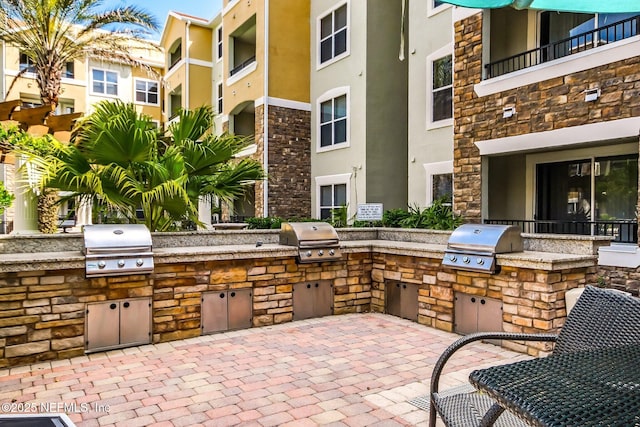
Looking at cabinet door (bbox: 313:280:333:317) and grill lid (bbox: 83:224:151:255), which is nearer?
grill lid (bbox: 83:224:151:255)

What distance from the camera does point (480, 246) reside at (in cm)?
520

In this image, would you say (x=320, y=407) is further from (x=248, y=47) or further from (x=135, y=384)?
(x=248, y=47)

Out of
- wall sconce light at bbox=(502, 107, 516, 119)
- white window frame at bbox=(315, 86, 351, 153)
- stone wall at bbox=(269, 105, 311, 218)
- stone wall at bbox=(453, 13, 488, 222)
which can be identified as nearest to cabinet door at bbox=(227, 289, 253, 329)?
stone wall at bbox=(453, 13, 488, 222)

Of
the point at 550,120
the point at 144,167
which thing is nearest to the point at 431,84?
the point at 550,120

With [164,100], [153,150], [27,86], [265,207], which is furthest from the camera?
[164,100]

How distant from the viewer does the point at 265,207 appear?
14.8 metres

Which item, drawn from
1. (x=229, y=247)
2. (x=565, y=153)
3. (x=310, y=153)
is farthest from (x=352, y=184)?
(x=229, y=247)

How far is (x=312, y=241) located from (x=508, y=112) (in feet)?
17.3

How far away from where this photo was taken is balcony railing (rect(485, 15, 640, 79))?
7816mm

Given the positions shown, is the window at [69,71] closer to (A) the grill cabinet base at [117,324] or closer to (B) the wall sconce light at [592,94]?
(A) the grill cabinet base at [117,324]

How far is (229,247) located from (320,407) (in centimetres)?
289

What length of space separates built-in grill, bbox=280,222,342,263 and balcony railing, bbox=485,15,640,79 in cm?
548

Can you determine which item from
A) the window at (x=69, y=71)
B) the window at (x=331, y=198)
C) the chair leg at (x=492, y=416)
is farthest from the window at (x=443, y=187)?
the window at (x=69, y=71)

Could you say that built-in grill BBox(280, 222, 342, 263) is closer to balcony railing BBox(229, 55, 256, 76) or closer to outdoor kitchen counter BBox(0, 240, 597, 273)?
outdoor kitchen counter BBox(0, 240, 597, 273)
